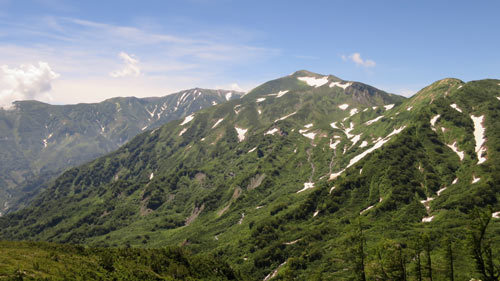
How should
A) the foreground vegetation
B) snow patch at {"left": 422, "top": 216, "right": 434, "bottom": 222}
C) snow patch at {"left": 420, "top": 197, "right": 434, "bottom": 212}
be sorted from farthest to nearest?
snow patch at {"left": 420, "top": 197, "right": 434, "bottom": 212} → snow patch at {"left": 422, "top": 216, "right": 434, "bottom": 222} → the foreground vegetation

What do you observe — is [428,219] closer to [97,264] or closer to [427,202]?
[427,202]

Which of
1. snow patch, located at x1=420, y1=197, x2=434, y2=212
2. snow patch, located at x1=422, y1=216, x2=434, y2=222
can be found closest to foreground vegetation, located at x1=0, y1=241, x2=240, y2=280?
snow patch, located at x1=422, y1=216, x2=434, y2=222

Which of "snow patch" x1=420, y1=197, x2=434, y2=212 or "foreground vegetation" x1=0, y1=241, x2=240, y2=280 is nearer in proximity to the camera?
"foreground vegetation" x1=0, y1=241, x2=240, y2=280

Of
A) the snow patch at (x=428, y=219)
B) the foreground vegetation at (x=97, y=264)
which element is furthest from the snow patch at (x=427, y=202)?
the foreground vegetation at (x=97, y=264)

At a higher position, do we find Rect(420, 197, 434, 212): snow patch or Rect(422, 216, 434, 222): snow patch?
Rect(420, 197, 434, 212): snow patch

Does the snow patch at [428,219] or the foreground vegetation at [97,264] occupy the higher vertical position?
the foreground vegetation at [97,264]

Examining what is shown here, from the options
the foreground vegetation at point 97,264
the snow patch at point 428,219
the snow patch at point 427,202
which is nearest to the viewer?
the foreground vegetation at point 97,264

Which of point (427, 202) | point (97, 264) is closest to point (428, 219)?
point (427, 202)

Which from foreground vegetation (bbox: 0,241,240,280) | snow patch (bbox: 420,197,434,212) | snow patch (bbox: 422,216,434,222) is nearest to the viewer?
foreground vegetation (bbox: 0,241,240,280)

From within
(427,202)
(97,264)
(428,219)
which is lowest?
(428,219)

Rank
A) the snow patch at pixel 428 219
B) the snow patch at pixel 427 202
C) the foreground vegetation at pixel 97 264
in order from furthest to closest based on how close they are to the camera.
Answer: the snow patch at pixel 427 202 < the snow patch at pixel 428 219 < the foreground vegetation at pixel 97 264

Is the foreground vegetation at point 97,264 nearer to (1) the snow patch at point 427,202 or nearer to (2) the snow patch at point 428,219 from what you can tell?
(2) the snow patch at point 428,219

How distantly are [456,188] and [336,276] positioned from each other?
107m

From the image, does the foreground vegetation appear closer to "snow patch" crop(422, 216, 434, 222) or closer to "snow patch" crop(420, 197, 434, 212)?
"snow patch" crop(422, 216, 434, 222)
